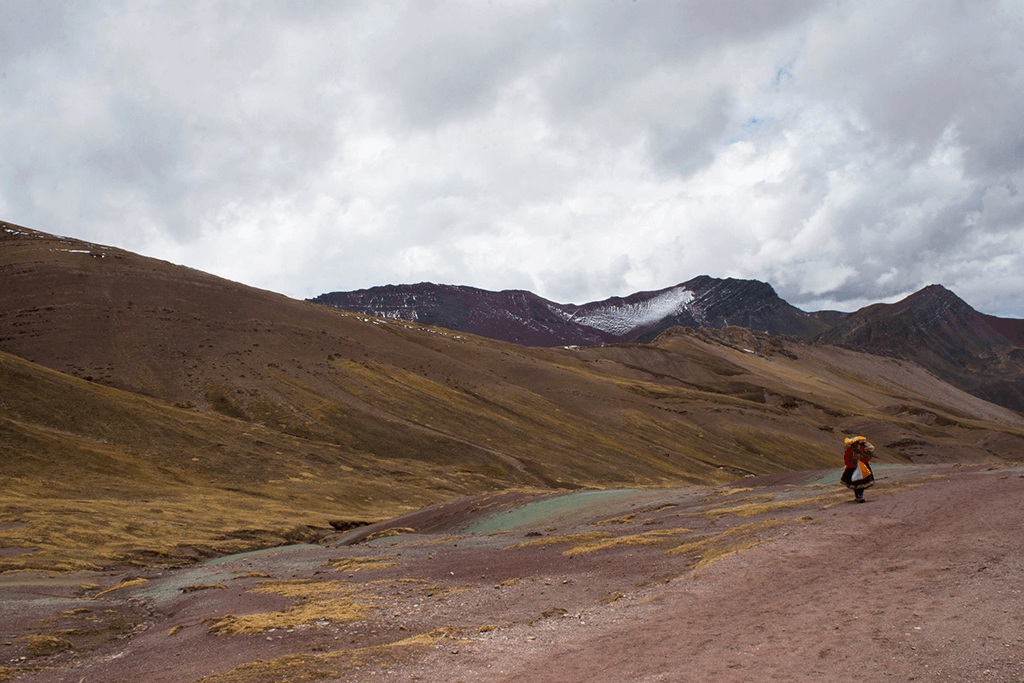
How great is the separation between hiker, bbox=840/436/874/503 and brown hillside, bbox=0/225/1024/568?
116 feet

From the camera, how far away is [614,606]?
17266 millimetres

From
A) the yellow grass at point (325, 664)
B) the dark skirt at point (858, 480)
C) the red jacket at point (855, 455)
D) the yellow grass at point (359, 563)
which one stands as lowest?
the yellow grass at point (359, 563)

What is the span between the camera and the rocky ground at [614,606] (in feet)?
39.8

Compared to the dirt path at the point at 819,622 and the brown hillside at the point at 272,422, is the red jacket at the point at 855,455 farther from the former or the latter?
the brown hillside at the point at 272,422

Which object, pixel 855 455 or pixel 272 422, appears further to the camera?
pixel 272 422

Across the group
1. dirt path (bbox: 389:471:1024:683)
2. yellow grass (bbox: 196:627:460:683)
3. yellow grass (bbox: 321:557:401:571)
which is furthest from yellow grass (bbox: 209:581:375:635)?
dirt path (bbox: 389:471:1024:683)

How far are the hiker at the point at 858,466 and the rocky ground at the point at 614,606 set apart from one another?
0.83 metres

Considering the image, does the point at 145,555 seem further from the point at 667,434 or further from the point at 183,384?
the point at 667,434

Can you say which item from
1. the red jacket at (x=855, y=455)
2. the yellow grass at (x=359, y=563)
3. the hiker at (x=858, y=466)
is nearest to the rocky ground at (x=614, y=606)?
the yellow grass at (x=359, y=563)

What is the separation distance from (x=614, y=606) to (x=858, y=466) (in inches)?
611

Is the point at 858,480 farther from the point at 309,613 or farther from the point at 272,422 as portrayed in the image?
the point at 272,422

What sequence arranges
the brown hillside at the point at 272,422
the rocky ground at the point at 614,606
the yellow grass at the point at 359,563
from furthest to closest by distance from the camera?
the brown hillside at the point at 272,422 < the yellow grass at the point at 359,563 < the rocky ground at the point at 614,606

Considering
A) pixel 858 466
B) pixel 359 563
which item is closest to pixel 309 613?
pixel 359 563

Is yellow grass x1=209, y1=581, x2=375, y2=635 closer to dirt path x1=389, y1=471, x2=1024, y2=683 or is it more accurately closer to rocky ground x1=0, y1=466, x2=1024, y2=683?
rocky ground x1=0, y1=466, x2=1024, y2=683
